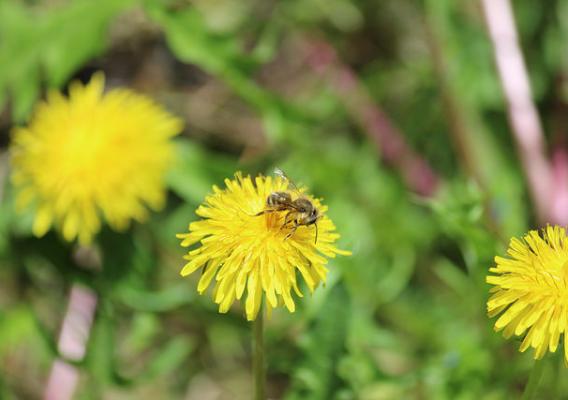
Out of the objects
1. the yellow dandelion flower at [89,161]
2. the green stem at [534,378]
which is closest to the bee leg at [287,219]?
the green stem at [534,378]

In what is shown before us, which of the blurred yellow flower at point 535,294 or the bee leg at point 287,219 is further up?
the bee leg at point 287,219

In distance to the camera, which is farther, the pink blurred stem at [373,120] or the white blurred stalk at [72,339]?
the pink blurred stem at [373,120]

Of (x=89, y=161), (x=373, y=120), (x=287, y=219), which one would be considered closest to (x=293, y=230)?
(x=287, y=219)

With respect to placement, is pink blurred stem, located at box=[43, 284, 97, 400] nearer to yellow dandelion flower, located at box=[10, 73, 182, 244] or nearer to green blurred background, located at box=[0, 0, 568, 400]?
green blurred background, located at box=[0, 0, 568, 400]

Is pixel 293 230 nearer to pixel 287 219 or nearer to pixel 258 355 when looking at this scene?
pixel 287 219

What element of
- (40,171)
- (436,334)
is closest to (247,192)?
(40,171)

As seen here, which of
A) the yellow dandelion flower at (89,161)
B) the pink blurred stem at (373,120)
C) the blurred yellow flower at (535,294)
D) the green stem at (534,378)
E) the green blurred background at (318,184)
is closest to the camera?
the blurred yellow flower at (535,294)

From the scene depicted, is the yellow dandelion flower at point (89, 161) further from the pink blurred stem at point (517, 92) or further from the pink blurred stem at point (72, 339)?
the pink blurred stem at point (517, 92)
